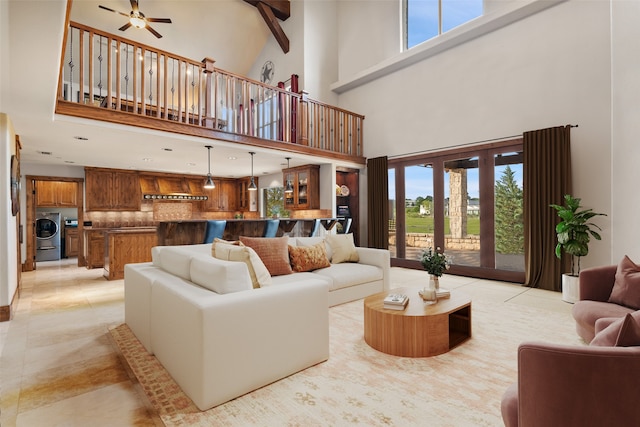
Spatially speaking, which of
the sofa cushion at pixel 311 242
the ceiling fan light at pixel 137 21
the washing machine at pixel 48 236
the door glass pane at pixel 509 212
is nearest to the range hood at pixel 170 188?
the washing machine at pixel 48 236

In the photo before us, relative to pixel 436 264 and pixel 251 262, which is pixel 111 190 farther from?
pixel 436 264

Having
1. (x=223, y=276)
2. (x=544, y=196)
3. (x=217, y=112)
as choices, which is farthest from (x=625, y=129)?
(x=217, y=112)

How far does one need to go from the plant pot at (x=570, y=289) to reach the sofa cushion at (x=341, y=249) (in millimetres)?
2722

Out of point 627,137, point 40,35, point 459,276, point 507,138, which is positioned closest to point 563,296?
point 459,276

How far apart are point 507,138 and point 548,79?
0.99 meters

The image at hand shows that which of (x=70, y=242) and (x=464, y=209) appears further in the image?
(x=70, y=242)

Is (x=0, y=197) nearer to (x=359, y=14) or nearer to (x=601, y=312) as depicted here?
(x=601, y=312)

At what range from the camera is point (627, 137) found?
3.86m

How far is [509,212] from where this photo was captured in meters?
5.34

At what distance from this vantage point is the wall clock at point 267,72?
29.4 ft

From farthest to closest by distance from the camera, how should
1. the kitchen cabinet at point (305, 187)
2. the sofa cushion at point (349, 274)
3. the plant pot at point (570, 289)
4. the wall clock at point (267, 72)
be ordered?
the wall clock at point (267, 72) → the kitchen cabinet at point (305, 187) → the plant pot at point (570, 289) → the sofa cushion at point (349, 274)

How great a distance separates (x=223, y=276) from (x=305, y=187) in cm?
533

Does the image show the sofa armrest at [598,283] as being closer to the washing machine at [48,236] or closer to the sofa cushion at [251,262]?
the sofa cushion at [251,262]

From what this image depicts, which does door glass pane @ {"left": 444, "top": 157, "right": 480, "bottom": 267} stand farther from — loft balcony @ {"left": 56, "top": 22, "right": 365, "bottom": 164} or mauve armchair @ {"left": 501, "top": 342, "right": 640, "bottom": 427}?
mauve armchair @ {"left": 501, "top": 342, "right": 640, "bottom": 427}
